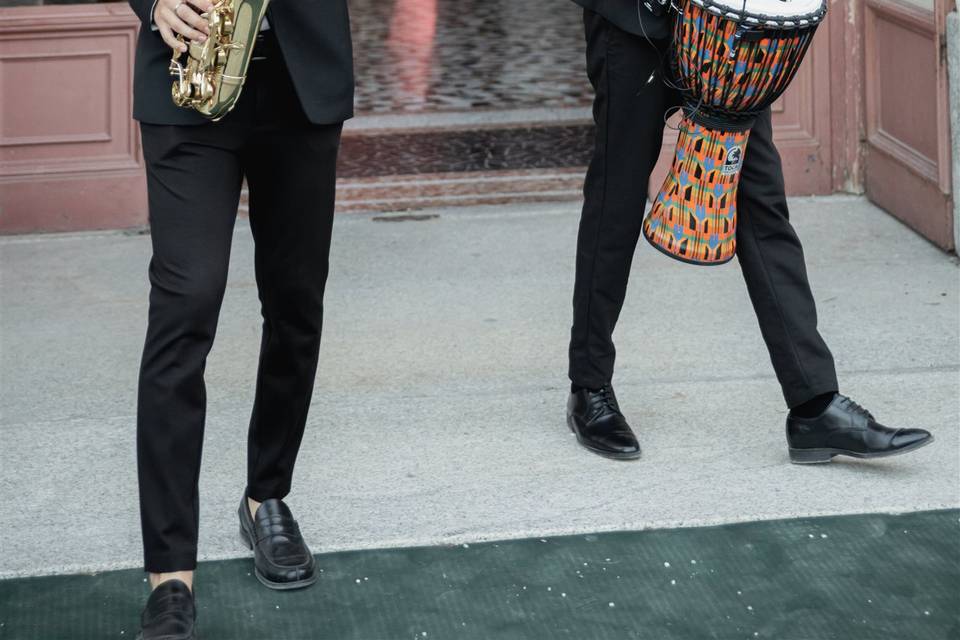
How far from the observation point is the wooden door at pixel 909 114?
→ 5.74 metres

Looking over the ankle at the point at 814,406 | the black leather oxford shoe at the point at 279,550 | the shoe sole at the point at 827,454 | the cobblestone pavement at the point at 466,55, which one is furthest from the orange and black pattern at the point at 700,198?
the cobblestone pavement at the point at 466,55

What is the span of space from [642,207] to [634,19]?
0.55 m

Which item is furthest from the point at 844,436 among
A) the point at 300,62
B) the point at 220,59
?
the point at 220,59

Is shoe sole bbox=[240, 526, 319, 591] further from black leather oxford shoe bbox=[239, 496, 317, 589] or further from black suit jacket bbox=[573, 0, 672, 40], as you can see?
black suit jacket bbox=[573, 0, 672, 40]

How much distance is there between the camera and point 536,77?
944cm

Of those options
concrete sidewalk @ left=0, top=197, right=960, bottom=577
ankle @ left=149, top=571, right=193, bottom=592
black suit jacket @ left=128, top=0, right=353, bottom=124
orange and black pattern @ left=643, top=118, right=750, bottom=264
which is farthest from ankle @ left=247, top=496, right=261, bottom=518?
orange and black pattern @ left=643, top=118, right=750, bottom=264

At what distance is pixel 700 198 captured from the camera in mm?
3688

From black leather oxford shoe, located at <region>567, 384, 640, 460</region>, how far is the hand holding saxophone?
177 cm

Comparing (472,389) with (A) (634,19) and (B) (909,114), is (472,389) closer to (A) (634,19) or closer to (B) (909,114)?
(A) (634,19)

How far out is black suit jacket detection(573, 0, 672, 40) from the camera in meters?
3.70

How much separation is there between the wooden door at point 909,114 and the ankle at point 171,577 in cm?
374

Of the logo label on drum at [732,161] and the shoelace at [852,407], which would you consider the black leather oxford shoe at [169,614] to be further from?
the shoelace at [852,407]

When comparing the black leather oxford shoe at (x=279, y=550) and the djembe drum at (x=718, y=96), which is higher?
the djembe drum at (x=718, y=96)

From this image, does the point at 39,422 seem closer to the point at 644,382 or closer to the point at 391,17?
the point at 644,382
